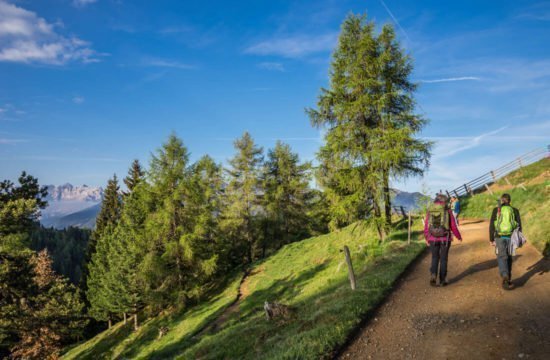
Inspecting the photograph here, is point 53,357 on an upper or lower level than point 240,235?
lower

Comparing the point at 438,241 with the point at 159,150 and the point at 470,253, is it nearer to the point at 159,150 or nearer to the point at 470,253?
the point at 470,253

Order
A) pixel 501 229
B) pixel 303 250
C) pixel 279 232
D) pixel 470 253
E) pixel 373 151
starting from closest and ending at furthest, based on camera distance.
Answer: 1. pixel 501 229
2. pixel 470 253
3. pixel 373 151
4. pixel 303 250
5. pixel 279 232

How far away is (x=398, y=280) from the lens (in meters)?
10.0

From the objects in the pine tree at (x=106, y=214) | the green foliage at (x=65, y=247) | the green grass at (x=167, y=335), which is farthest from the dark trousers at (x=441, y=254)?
the green foliage at (x=65, y=247)

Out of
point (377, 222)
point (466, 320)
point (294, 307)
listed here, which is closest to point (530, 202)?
point (377, 222)

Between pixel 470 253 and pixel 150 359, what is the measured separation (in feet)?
54.2

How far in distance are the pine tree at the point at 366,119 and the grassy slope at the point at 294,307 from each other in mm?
2338

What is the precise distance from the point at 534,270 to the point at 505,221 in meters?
2.21

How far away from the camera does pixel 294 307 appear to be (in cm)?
1042

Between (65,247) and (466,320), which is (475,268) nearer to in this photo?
(466,320)

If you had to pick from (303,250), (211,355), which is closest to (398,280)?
(211,355)

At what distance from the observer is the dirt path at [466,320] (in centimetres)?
526

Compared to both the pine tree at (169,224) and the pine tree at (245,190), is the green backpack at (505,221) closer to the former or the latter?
the pine tree at (169,224)

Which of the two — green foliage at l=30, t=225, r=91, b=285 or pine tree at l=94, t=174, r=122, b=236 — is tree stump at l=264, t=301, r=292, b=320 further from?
green foliage at l=30, t=225, r=91, b=285
